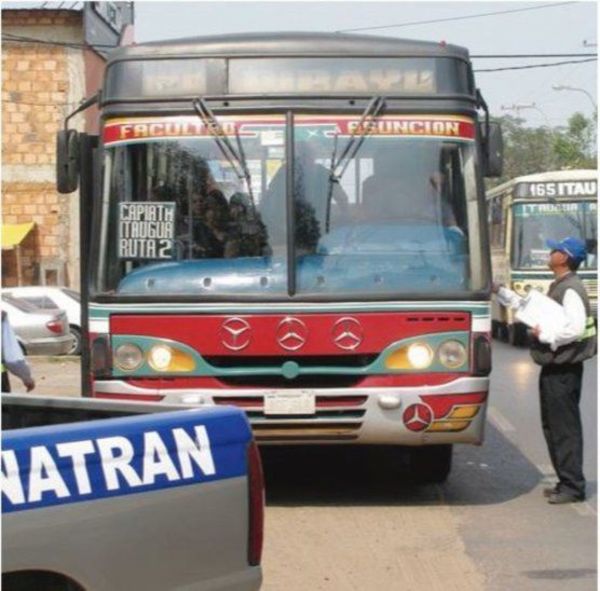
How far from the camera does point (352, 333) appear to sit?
9.31 m

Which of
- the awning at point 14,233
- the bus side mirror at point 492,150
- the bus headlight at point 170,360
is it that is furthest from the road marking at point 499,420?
the awning at point 14,233

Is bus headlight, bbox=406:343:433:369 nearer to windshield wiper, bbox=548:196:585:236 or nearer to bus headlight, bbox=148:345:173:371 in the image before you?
bus headlight, bbox=148:345:173:371

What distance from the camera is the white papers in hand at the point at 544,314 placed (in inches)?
379

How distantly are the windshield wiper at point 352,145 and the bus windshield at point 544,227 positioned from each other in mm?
18967

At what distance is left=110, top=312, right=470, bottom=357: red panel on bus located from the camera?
9289mm

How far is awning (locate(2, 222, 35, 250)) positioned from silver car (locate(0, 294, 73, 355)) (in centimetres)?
1383

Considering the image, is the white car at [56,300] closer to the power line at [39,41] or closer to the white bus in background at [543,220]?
the white bus in background at [543,220]

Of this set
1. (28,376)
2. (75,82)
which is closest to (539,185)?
(75,82)

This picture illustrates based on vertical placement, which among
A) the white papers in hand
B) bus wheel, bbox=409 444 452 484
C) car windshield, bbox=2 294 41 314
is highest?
the white papers in hand

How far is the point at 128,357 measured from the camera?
371 inches

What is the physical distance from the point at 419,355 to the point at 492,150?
1512 mm

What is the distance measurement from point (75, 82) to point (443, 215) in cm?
3178

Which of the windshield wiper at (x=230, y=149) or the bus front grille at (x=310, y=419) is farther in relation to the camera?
the windshield wiper at (x=230, y=149)

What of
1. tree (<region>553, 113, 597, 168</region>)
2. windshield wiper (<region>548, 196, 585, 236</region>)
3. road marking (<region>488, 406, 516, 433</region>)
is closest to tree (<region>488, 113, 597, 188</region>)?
tree (<region>553, 113, 597, 168</region>)
